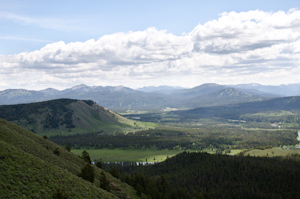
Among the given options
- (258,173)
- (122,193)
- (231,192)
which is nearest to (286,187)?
(258,173)

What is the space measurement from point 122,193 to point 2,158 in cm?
4921

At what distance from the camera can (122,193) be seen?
92.8 meters

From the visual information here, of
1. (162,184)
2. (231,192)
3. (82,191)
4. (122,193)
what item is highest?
(82,191)

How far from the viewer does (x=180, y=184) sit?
618 ft

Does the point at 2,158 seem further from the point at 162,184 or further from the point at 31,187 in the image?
the point at 162,184

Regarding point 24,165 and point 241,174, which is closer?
point 24,165

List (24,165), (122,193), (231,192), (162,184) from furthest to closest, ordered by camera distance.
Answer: (231,192)
(162,184)
(122,193)
(24,165)

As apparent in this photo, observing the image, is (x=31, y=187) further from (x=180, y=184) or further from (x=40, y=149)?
(x=180, y=184)

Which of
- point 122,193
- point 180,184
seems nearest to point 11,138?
point 122,193

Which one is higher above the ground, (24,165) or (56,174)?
(24,165)

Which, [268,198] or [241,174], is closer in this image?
[268,198]

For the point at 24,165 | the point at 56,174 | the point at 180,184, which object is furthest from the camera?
the point at 180,184

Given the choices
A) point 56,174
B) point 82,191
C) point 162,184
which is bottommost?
point 162,184

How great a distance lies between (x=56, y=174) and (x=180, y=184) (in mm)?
141169
